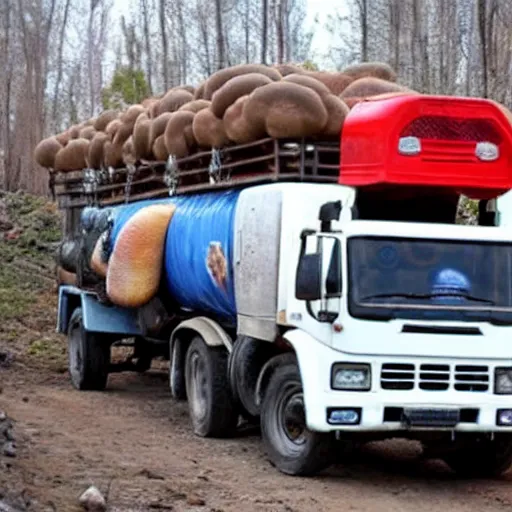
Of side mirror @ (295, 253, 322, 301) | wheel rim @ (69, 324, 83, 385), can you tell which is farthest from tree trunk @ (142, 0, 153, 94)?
side mirror @ (295, 253, 322, 301)

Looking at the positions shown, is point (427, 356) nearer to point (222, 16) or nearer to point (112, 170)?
point (112, 170)

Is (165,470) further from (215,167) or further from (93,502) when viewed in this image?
(215,167)

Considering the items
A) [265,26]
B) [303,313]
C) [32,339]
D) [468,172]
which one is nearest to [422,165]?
[468,172]

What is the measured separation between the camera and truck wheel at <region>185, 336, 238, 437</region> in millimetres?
10109

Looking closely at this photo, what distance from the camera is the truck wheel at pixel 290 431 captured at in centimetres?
835

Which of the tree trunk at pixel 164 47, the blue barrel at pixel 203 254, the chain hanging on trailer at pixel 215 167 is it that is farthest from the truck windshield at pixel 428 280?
the tree trunk at pixel 164 47

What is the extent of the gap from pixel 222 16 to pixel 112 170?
20789 mm

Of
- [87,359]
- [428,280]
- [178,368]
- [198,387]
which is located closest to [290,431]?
[428,280]

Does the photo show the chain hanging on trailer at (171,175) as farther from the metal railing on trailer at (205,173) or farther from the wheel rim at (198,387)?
the wheel rim at (198,387)

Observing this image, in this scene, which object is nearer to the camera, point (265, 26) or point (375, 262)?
point (375, 262)

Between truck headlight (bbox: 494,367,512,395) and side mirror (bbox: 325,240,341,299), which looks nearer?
side mirror (bbox: 325,240,341,299)

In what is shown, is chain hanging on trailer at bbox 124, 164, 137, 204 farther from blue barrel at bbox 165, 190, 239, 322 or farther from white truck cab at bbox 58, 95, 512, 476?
white truck cab at bbox 58, 95, 512, 476

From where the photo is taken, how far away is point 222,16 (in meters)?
33.5

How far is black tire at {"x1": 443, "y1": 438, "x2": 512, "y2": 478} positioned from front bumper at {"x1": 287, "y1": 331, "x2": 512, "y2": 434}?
783mm
